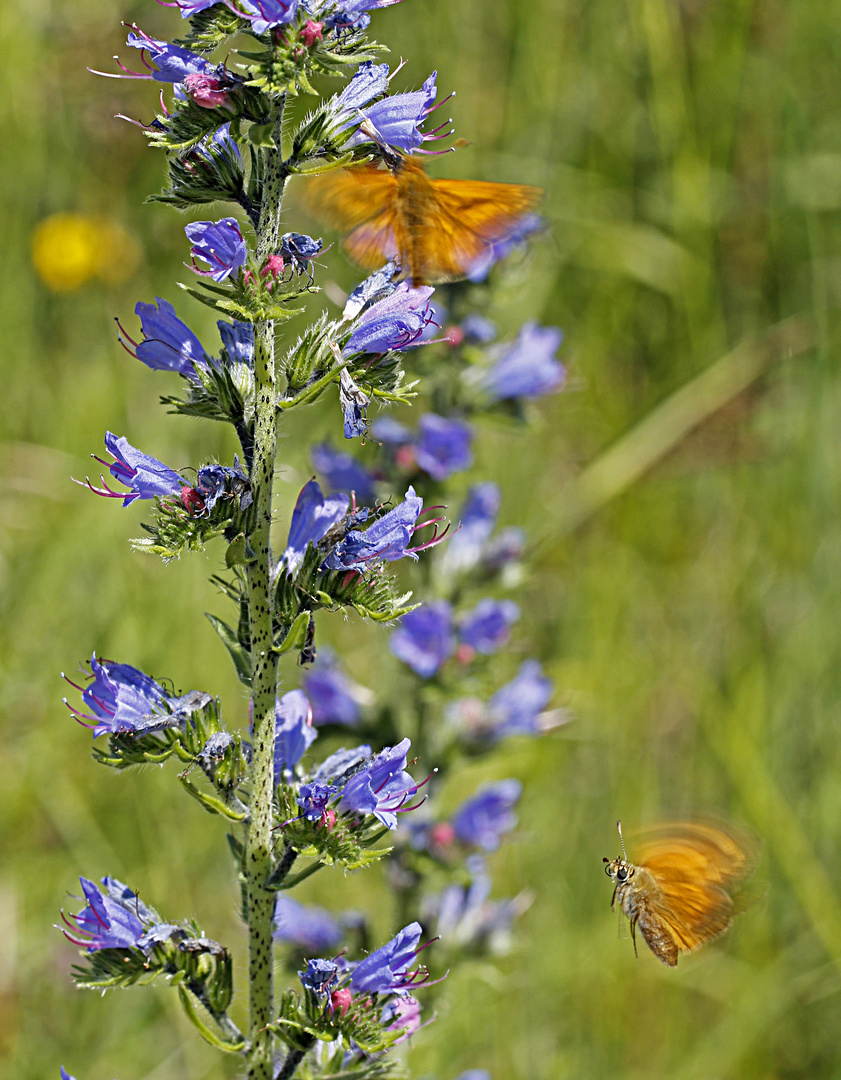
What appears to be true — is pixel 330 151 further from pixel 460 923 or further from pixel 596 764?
pixel 596 764

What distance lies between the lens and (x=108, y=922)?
7.02ft

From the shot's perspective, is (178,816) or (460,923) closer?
(460,923)

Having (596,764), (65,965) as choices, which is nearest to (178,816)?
(65,965)

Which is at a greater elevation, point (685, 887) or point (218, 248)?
point (218, 248)

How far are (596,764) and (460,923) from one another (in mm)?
1418

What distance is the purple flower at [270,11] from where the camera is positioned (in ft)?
6.26

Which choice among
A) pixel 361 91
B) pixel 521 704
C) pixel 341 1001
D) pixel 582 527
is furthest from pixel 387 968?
pixel 582 527

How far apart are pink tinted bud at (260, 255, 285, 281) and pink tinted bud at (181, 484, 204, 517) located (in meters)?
0.42

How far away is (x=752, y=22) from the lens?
657 centimetres

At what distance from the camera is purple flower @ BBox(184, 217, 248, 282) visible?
203 cm

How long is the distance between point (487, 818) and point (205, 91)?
2656 millimetres

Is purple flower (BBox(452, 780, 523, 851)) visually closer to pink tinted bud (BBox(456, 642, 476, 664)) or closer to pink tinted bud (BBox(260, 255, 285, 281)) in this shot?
pink tinted bud (BBox(456, 642, 476, 664))

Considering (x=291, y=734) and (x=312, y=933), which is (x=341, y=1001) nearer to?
(x=291, y=734)

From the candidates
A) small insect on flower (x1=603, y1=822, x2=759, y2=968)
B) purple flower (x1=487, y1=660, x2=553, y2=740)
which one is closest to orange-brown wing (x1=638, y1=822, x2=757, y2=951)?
small insect on flower (x1=603, y1=822, x2=759, y2=968)
